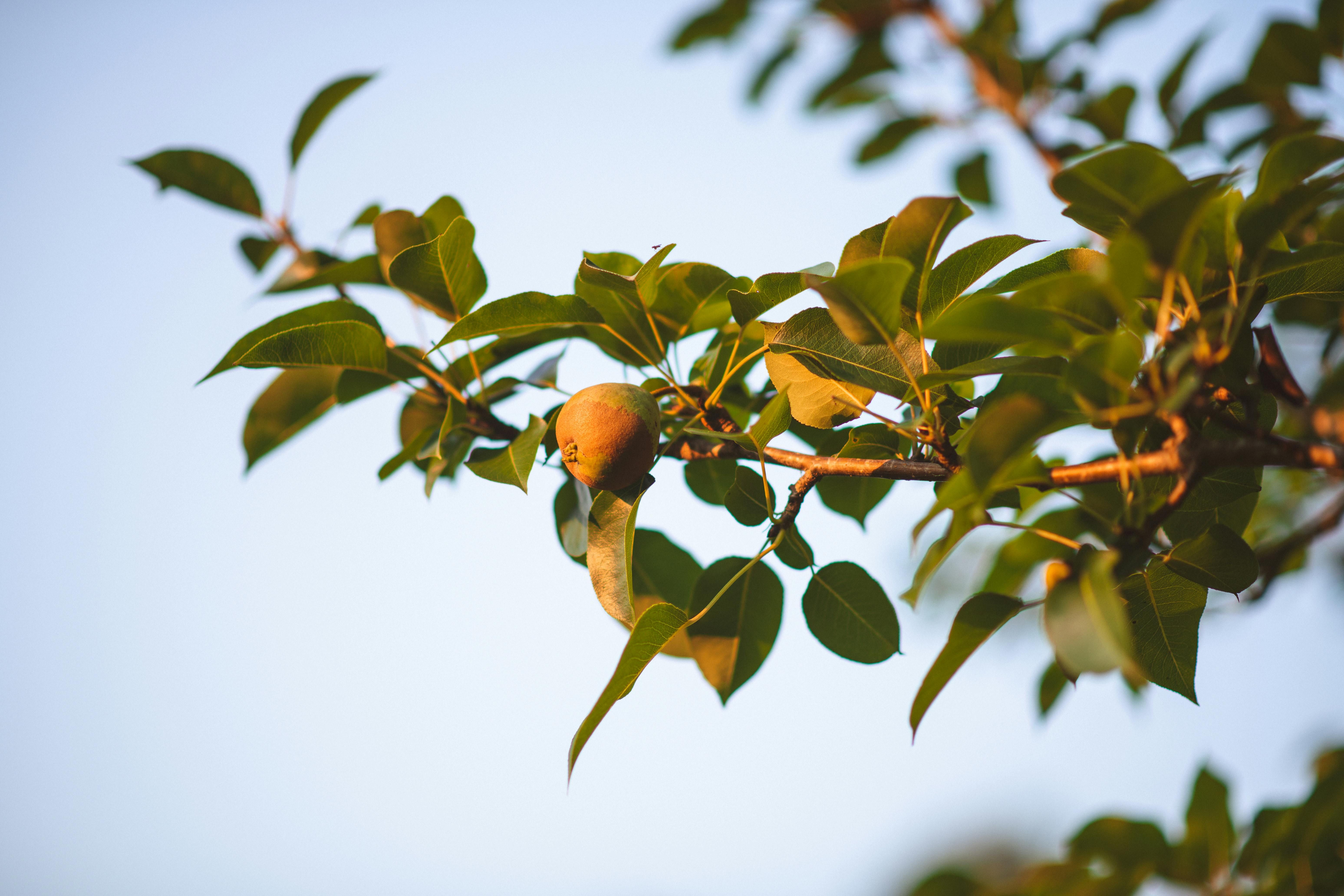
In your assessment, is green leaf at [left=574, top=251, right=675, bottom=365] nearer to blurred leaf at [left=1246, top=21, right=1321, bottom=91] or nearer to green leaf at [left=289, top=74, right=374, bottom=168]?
green leaf at [left=289, top=74, right=374, bottom=168]

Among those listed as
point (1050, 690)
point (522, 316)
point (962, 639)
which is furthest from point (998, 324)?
point (1050, 690)

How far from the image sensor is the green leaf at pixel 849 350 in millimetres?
903

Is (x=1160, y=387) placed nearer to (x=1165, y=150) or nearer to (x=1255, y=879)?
(x=1255, y=879)

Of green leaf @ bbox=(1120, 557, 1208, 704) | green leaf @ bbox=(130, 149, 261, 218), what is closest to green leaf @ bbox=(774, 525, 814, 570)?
green leaf @ bbox=(1120, 557, 1208, 704)

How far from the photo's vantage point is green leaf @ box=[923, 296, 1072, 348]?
0.65 meters

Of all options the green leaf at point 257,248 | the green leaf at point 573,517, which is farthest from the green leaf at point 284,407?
the green leaf at point 573,517

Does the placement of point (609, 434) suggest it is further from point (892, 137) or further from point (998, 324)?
point (892, 137)

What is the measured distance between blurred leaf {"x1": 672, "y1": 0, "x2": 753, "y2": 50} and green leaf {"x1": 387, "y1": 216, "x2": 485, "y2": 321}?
8.61 ft

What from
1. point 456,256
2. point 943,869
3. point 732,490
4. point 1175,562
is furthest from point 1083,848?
point 456,256

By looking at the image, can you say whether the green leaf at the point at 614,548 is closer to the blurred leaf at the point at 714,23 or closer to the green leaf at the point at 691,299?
the green leaf at the point at 691,299

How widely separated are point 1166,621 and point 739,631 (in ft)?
1.64

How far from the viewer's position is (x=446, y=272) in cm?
110

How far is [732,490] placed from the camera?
103 centimetres

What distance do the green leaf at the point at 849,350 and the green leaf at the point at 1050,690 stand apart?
928 mm
